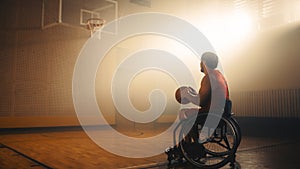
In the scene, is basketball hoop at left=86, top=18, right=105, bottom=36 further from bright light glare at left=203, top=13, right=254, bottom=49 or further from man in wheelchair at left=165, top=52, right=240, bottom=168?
man in wheelchair at left=165, top=52, right=240, bottom=168

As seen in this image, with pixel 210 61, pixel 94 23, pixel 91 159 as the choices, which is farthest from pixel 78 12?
pixel 210 61

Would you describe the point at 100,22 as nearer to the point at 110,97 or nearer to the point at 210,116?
the point at 110,97

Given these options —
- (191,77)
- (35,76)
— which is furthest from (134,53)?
(35,76)

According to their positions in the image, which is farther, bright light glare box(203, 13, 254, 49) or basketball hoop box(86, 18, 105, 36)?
bright light glare box(203, 13, 254, 49)

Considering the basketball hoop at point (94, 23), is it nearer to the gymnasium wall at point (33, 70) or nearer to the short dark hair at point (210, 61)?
the gymnasium wall at point (33, 70)

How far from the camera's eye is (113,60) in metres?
6.32

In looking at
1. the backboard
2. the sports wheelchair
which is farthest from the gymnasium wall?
the sports wheelchair

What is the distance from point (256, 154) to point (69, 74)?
4.11m

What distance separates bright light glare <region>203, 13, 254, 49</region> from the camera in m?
5.98

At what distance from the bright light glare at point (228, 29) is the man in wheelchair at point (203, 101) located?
13.8 ft

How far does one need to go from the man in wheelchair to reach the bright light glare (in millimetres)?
4220

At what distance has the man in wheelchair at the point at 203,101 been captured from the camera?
2025 mm

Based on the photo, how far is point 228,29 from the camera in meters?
6.35

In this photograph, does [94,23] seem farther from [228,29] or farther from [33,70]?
[228,29]
